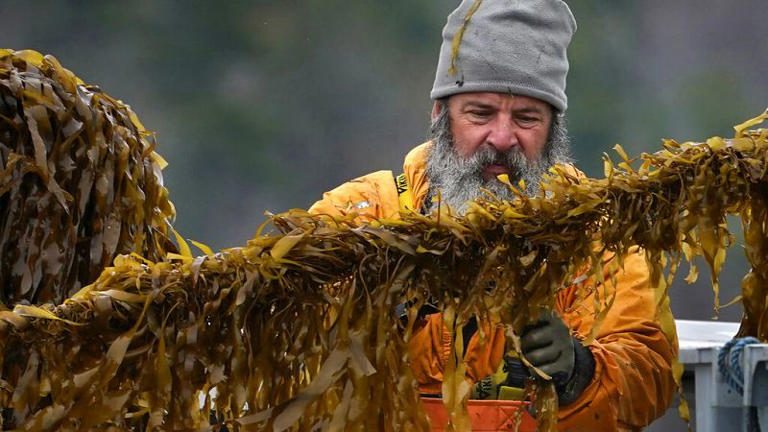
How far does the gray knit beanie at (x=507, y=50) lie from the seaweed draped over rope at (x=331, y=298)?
126 centimetres

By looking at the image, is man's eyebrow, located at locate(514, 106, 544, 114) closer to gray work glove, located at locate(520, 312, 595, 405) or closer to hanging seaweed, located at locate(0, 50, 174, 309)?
gray work glove, located at locate(520, 312, 595, 405)

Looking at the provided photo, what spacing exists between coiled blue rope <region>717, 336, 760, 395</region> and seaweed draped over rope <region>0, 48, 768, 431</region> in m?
1.81

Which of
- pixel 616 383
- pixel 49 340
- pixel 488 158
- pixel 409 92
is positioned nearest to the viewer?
pixel 49 340

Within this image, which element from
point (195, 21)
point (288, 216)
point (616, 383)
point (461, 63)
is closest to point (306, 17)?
point (195, 21)

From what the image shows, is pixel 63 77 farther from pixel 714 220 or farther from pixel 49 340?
pixel 714 220

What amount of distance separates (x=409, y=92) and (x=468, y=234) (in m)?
7.74

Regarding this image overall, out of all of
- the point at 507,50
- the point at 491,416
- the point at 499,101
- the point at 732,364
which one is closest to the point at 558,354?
the point at 491,416

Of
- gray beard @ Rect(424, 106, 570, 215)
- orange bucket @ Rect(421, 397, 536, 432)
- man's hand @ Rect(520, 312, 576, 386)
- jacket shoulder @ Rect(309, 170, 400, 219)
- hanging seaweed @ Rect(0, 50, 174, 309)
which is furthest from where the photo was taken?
gray beard @ Rect(424, 106, 570, 215)

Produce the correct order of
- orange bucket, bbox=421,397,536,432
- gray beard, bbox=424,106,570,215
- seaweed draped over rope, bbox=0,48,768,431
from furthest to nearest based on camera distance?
1. gray beard, bbox=424,106,570,215
2. orange bucket, bbox=421,397,536,432
3. seaweed draped over rope, bbox=0,48,768,431

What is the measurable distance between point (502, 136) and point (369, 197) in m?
0.37

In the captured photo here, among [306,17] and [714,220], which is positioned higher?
[306,17]

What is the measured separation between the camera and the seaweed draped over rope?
2.17 meters

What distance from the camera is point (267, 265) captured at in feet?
7.12

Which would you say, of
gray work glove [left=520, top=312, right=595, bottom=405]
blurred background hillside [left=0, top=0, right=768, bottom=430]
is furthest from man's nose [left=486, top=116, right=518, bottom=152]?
blurred background hillside [left=0, top=0, right=768, bottom=430]
